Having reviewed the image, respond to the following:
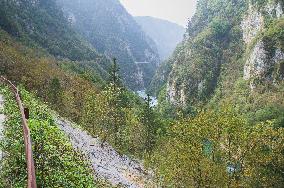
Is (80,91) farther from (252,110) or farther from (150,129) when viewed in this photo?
(252,110)

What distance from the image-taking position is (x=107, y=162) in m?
53.2

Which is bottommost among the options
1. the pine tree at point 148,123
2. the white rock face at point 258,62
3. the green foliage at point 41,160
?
the pine tree at point 148,123

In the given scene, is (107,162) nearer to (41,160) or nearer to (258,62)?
(41,160)

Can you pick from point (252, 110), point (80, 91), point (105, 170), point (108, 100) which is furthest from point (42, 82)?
point (252, 110)

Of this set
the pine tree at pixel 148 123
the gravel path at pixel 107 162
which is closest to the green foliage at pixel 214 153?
the gravel path at pixel 107 162

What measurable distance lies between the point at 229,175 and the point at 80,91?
4933cm

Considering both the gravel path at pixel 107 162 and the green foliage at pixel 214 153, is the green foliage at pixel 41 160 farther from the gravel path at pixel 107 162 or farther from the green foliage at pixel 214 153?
the green foliage at pixel 214 153

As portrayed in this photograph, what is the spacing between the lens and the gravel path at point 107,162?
44.8 metres

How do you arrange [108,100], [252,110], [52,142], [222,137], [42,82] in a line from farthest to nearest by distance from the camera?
[252,110], [42,82], [108,100], [222,137], [52,142]

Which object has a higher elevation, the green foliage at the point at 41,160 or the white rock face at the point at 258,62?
the green foliage at the point at 41,160

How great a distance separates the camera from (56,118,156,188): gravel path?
44844mm

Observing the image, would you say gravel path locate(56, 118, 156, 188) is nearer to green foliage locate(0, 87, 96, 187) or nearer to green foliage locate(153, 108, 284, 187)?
green foliage locate(153, 108, 284, 187)

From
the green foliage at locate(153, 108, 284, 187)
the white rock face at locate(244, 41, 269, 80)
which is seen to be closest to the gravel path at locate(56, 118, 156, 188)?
the green foliage at locate(153, 108, 284, 187)

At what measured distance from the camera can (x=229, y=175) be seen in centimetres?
4812
